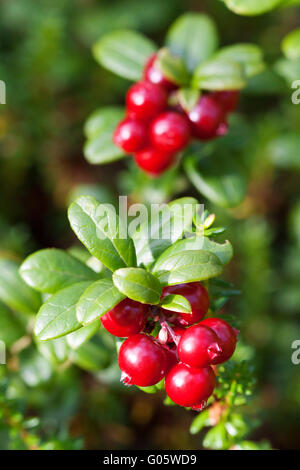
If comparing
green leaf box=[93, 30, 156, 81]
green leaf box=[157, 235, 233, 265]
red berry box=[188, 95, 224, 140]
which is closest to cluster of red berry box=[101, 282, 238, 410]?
green leaf box=[157, 235, 233, 265]

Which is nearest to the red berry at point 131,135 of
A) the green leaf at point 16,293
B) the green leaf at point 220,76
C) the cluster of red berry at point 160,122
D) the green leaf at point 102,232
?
the cluster of red berry at point 160,122

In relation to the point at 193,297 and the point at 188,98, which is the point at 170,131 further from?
the point at 193,297

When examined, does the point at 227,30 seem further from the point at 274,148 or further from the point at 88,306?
the point at 88,306

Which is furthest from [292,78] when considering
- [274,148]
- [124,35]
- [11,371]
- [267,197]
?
[11,371]

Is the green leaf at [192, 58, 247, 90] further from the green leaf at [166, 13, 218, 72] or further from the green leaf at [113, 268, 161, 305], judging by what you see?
the green leaf at [113, 268, 161, 305]

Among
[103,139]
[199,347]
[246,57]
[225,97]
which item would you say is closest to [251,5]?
[246,57]

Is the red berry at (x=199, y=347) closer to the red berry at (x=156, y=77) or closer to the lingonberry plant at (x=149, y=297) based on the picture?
the lingonberry plant at (x=149, y=297)
